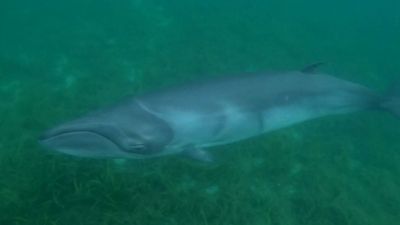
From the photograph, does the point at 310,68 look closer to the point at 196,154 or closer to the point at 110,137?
the point at 196,154

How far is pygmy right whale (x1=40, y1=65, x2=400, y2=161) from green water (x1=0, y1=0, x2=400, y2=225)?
42.7 inches

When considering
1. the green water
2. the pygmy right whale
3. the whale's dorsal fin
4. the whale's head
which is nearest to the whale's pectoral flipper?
the pygmy right whale

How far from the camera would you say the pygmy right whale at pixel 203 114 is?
5.07 meters

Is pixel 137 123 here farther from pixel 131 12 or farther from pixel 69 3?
pixel 69 3

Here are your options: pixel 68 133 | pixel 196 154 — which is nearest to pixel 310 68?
pixel 196 154

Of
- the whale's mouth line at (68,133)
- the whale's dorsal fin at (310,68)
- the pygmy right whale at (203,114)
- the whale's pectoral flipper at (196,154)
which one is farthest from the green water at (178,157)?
the whale's dorsal fin at (310,68)

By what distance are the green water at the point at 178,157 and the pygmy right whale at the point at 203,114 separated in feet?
3.56

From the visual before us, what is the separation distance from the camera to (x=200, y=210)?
251 inches

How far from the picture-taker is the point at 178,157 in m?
7.15

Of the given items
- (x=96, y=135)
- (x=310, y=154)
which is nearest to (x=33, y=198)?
(x=96, y=135)

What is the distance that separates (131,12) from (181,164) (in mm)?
9345

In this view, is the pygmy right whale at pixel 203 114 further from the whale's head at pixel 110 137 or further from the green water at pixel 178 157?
the green water at pixel 178 157

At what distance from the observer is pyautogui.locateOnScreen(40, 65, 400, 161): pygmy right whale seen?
5.07 m

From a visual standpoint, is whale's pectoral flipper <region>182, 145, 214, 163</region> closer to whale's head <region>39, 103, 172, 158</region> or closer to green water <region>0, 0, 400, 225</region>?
whale's head <region>39, 103, 172, 158</region>
